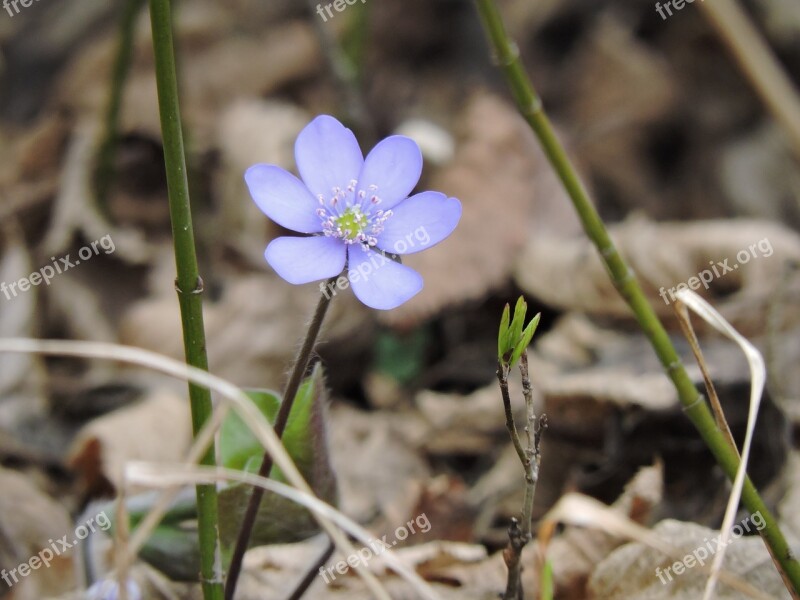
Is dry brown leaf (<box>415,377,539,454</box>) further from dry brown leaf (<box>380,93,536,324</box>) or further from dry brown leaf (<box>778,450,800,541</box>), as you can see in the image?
dry brown leaf (<box>778,450,800,541</box>)

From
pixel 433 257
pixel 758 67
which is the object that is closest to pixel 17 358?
pixel 433 257

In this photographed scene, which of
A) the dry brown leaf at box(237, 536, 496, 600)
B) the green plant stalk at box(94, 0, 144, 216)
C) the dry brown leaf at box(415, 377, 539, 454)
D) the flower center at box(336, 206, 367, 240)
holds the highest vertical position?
the green plant stalk at box(94, 0, 144, 216)

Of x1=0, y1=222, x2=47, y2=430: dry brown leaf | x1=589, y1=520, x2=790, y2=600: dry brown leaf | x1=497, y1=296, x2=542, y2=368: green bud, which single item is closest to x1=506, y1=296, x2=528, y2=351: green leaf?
x1=497, y1=296, x2=542, y2=368: green bud

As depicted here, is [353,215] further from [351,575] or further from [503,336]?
[351,575]

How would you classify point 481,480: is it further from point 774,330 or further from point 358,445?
point 774,330

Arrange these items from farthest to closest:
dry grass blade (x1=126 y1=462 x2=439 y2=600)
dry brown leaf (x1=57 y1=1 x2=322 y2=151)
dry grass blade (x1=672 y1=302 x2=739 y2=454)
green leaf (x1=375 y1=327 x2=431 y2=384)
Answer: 1. dry brown leaf (x1=57 y1=1 x2=322 y2=151)
2. green leaf (x1=375 y1=327 x2=431 y2=384)
3. dry grass blade (x1=672 y1=302 x2=739 y2=454)
4. dry grass blade (x1=126 y1=462 x2=439 y2=600)

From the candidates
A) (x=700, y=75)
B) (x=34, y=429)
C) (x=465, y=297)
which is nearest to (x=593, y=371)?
(x=465, y=297)
